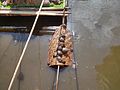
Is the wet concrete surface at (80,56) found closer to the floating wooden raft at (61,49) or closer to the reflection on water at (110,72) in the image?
the reflection on water at (110,72)

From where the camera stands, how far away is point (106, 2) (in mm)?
10039

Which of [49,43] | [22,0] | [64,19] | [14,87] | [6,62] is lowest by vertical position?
[14,87]

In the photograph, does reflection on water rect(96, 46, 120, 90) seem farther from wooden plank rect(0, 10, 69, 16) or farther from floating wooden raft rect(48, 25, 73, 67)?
wooden plank rect(0, 10, 69, 16)

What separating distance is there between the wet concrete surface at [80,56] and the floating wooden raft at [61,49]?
164mm

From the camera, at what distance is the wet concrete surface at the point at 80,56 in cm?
734

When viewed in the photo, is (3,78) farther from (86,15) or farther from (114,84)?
(86,15)

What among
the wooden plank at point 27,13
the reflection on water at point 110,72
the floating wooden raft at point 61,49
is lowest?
the reflection on water at point 110,72

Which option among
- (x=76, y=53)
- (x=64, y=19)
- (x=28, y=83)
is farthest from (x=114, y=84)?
(x=64, y=19)

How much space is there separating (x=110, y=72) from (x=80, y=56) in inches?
38.5

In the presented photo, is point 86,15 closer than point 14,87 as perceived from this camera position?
No

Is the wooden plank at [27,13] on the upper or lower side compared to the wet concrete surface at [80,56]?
upper

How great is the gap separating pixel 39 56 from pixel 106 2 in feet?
11.4

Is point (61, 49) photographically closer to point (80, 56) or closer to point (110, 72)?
point (80, 56)

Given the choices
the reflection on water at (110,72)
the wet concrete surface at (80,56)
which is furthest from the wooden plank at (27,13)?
the reflection on water at (110,72)
